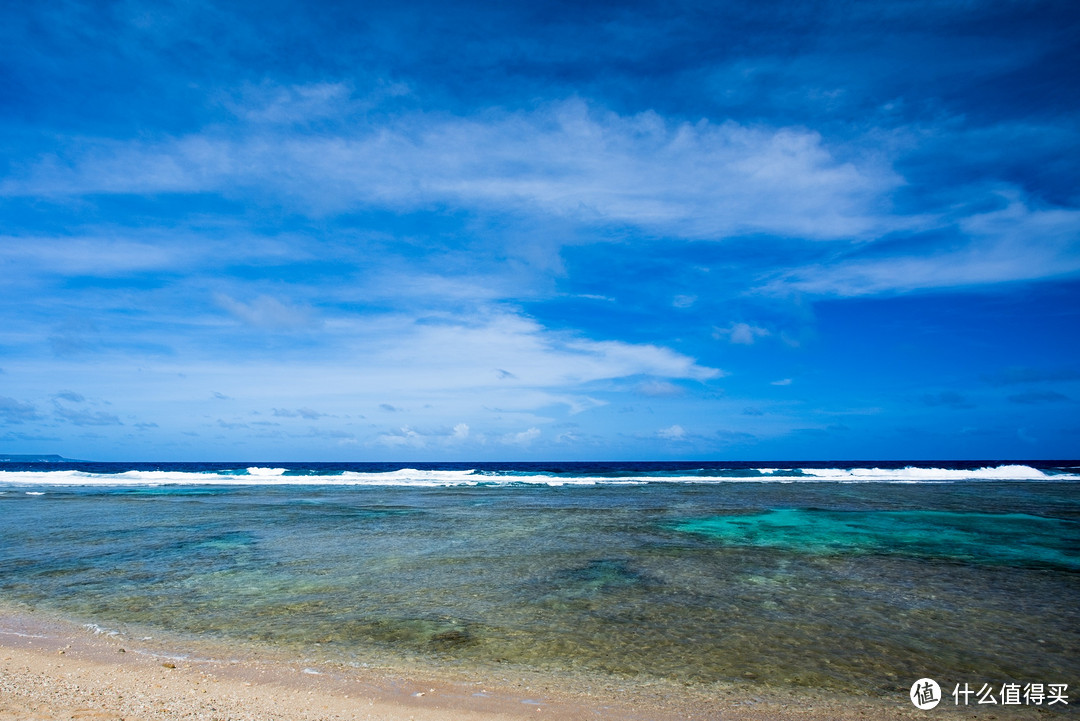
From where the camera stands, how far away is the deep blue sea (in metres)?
7.40

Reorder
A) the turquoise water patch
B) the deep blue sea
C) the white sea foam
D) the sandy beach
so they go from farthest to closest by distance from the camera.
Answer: the white sea foam
the turquoise water patch
the deep blue sea
the sandy beach

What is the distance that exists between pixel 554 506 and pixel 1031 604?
64.0 ft

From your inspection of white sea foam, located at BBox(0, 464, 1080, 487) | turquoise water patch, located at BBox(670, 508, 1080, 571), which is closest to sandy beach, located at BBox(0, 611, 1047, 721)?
turquoise water patch, located at BBox(670, 508, 1080, 571)

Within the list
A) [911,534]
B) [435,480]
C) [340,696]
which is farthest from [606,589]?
[435,480]

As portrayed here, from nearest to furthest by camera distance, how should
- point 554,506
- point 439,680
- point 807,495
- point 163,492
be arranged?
point 439,680 → point 554,506 → point 807,495 → point 163,492

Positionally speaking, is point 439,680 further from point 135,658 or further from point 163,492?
point 163,492

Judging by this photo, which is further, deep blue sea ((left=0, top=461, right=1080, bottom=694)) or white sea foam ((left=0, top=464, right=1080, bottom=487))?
white sea foam ((left=0, top=464, right=1080, bottom=487))

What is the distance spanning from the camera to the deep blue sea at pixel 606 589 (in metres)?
7.40

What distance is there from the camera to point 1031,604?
32.3ft

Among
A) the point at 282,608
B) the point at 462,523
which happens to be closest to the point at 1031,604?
the point at 282,608

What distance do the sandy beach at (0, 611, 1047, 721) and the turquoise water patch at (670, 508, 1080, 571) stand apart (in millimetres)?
9854

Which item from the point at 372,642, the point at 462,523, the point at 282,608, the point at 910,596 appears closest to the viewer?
the point at 372,642

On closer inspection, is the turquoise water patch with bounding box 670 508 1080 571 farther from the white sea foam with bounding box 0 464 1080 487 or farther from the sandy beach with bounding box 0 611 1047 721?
the white sea foam with bounding box 0 464 1080 487

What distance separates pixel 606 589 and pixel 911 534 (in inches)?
498
